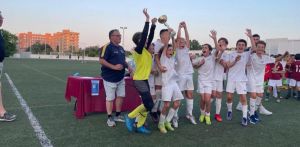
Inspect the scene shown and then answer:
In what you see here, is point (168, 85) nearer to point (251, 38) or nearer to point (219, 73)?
point (219, 73)

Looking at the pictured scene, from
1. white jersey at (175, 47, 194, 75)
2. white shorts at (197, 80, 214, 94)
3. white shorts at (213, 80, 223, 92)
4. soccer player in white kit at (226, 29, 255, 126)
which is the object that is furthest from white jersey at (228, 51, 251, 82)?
white jersey at (175, 47, 194, 75)

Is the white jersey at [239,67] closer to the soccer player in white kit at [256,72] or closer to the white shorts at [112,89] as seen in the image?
the soccer player in white kit at [256,72]

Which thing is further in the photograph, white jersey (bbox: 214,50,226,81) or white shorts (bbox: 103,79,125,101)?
white jersey (bbox: 214,50,226,81)

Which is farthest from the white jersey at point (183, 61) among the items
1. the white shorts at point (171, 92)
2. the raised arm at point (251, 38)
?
the raised arm at point (251, 38)

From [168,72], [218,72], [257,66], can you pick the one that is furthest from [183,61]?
[257,66]

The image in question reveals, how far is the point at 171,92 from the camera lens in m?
5.40

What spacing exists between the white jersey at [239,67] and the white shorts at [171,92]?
5.54 feet

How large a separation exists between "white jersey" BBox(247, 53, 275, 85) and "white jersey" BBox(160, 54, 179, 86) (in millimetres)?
2079

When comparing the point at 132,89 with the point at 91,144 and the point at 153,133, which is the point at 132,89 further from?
the point at 91,144

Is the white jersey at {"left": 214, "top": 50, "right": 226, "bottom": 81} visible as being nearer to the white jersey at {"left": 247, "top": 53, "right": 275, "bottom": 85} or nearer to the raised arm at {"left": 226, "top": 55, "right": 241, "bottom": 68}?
the raised arm at {"left": 226, "top": 55, "right": 241, "bottom": 68}

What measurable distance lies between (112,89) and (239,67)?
2946 millimetres

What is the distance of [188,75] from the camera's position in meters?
5.97

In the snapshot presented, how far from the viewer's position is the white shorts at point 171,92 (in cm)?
536

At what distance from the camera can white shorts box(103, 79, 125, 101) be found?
19.2 feet
